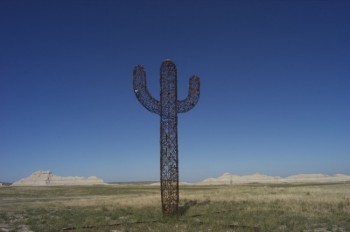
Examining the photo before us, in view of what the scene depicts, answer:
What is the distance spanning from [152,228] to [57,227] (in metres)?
5.07

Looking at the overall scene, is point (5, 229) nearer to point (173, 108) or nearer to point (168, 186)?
point (168, 186)

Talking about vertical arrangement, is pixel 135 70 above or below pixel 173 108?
above

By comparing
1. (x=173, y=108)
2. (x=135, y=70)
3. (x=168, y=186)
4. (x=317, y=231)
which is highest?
(x=135, y=70)

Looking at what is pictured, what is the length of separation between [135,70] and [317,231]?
14.5 metres

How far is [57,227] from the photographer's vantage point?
806 inches

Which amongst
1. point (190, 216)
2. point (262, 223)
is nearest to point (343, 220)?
point (262, 223)

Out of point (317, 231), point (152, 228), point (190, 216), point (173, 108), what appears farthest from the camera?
point (173, 108)

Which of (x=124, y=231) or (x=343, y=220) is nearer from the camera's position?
(x=124, y=231)

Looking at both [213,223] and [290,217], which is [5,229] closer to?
[213,223]

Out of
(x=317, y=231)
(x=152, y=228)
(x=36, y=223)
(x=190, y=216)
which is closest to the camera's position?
(x=317, y=231)

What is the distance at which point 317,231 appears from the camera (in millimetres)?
18234

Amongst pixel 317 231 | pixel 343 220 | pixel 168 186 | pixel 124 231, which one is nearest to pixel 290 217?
pixel 343 220

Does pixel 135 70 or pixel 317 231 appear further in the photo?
pixel 135 70

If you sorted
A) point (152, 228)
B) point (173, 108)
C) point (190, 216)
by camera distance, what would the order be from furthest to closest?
point (173, 108) < point (190, 216) < point (152, 228)
